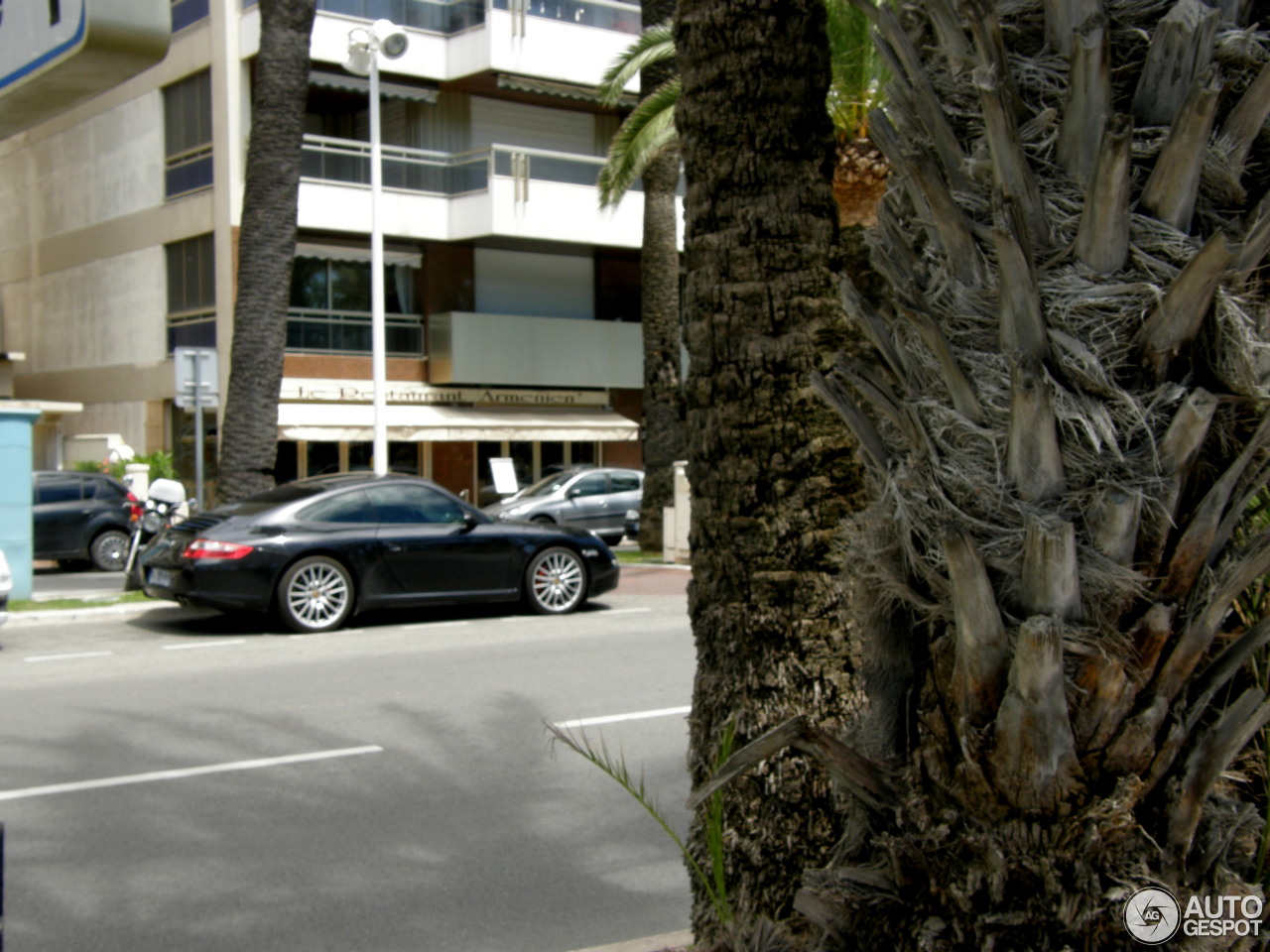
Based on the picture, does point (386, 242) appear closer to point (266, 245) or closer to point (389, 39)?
point (389, 39)

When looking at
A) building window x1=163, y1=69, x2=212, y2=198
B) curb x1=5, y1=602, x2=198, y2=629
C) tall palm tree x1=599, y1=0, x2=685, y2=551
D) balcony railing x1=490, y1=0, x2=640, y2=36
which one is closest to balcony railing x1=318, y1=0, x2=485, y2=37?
balcony railing x1=490, y1=0, x2=640, y2=36

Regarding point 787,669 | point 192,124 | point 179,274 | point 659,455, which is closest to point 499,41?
point 192,124

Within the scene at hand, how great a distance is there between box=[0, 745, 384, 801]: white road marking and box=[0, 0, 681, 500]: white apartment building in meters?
20.1

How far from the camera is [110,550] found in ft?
63.9

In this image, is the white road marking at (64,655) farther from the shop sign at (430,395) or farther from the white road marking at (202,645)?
the shop sign at (430,395)

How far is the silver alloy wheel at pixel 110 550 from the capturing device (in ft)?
63.3

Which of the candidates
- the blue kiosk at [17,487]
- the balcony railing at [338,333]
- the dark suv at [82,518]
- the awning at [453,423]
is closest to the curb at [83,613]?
the blue kiosk at [17,487]

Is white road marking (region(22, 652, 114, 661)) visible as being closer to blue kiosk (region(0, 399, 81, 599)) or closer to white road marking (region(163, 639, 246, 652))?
white road marking (region(163, 639, 246, 652))

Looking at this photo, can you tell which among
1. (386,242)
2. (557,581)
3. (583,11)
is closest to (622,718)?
(557,581)

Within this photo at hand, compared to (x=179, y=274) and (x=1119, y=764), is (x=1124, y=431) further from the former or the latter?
(x=179, y=274)

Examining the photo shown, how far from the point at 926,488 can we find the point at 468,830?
4108 millimetres

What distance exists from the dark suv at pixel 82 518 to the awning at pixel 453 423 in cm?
550

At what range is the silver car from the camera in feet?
74.9

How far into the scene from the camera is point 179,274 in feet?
94.2
